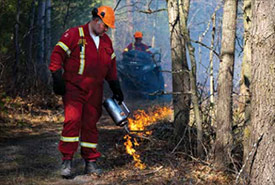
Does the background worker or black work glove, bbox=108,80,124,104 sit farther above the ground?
the background worker

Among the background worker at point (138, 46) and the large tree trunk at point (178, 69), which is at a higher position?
the background worker at point (138, 46)

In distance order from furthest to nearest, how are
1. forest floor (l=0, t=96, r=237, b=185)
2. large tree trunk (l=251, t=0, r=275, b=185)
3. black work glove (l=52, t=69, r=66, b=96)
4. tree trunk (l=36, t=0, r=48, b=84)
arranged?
tree trunk (l=36, t=0, r=48, b=84) < black work glove (l=52, t=69, r=66, b=96) < forest floor (l=0, t=96, r=237, b=185) < large tree trunk (l=251, t=0, r=275, b=185)

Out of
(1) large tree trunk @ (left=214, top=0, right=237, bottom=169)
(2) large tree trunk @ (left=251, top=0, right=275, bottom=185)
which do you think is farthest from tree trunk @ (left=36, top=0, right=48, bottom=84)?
(2) large tree trunk @ (left=251, top=0, right=275, bottom=185)

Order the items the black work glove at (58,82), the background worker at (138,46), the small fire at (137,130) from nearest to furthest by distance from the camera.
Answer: the black work glove at (58,82) → the small fire at (137,130) → the background worker at (138,46)

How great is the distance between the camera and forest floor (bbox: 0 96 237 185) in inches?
175

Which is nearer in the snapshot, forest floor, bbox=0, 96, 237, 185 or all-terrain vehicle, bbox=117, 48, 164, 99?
forest floor, bbox=0, 96, 237, 185

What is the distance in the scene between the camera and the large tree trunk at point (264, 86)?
11.0 feet

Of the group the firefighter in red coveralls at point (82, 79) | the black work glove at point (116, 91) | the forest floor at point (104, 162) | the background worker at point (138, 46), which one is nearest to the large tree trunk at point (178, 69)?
the forest floor at point (104, 162)

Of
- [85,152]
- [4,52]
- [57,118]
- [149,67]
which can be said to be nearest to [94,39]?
[85,152]

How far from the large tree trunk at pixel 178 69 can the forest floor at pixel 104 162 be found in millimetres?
406

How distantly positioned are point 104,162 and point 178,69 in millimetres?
1621

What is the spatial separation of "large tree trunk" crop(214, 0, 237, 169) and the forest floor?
0.75 ft

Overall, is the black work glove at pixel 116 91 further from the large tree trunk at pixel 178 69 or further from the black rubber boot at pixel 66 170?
the black rubber boot at pixel 66 170

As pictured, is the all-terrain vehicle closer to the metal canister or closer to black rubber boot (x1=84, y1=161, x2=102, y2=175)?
the metal canister
